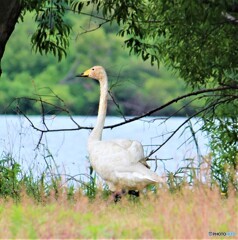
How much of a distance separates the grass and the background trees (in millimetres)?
2292

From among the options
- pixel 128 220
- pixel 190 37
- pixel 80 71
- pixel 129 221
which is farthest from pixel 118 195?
pixel 80 71

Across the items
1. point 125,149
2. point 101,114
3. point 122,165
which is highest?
point 101,114

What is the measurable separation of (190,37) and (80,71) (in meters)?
35.7

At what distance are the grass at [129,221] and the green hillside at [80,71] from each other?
3024cm

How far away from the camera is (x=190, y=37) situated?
12.2 metres

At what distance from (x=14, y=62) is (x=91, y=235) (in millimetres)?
41974

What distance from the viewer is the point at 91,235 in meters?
7.09

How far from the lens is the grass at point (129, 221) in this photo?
7.09m

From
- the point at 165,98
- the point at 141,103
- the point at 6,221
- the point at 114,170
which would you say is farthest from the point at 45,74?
the point at 6,221

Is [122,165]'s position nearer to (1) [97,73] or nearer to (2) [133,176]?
(2) [133,176]

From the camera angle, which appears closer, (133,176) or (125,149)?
(133,176)

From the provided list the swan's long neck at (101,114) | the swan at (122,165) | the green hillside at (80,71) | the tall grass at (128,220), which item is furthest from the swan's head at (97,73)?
the green hillside at (80,71)

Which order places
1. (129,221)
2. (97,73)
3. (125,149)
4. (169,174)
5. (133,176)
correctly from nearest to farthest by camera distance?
(129,221) → (133,176) → (125,149) → (169,174) → (97,73)

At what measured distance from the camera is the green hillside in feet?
137
